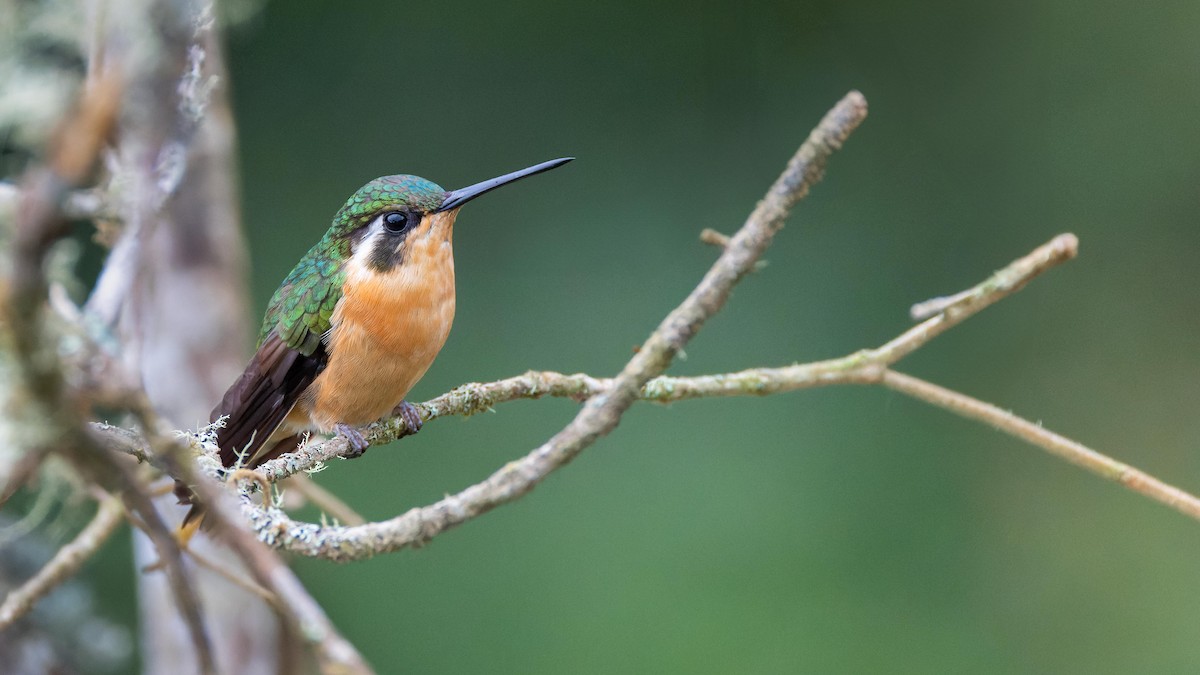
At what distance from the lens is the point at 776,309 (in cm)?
308

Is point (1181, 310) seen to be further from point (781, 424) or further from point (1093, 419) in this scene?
point (781, 424)

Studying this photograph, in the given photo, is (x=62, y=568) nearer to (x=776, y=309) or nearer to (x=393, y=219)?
(x=393, y=219)

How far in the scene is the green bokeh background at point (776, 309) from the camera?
9.74 ft

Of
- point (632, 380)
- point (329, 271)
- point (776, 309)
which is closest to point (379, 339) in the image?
point (329, 271)

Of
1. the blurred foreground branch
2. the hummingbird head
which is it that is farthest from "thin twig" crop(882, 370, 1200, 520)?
the hummingbird head

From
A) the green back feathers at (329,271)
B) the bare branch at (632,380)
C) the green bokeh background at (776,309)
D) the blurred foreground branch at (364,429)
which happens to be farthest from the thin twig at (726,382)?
the green bokeh background at (776,309)

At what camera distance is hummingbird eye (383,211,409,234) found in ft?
4.42

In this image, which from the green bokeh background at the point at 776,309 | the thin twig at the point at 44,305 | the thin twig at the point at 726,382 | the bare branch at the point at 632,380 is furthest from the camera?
the green bokeh background at the point at 776,309

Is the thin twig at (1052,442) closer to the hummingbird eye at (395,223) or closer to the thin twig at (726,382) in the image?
the thin twig at (726,382)

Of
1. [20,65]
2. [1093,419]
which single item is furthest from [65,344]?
[1093,419]

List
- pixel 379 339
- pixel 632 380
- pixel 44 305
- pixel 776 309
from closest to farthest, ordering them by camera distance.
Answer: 1. pixel 44 305
2. pixel 632 380
3. pixel 379 339
4. pixel 776 309

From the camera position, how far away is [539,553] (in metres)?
3.00

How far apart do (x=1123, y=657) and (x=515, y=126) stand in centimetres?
236

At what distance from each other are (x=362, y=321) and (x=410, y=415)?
0.43 ft
